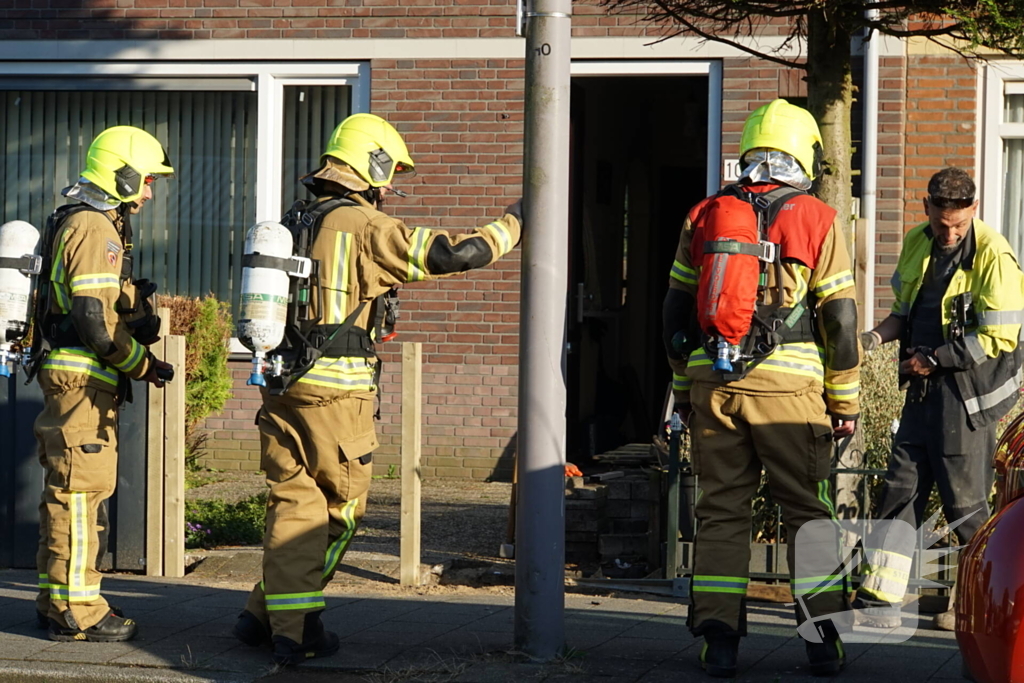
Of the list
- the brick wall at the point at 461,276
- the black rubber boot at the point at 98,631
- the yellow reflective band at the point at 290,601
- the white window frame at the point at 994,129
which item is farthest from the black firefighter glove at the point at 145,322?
the white window frame at the point at 994,129

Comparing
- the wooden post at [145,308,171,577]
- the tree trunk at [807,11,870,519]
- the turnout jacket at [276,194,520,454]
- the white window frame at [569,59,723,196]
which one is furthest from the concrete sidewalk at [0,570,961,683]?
the white window frame at [569,59,723,196]

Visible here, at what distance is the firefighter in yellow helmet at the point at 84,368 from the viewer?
5.26 metres

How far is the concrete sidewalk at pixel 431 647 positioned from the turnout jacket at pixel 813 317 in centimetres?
103

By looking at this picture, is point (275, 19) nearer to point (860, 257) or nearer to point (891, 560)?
point (860, 257)

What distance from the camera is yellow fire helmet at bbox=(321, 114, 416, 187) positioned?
16.9ft

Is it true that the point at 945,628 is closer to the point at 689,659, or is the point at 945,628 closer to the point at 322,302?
the point at 689,659

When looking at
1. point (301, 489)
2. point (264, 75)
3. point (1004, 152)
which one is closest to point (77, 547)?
point (301, 489)

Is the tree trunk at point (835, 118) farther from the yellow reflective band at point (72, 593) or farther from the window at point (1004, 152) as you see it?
the window at point (1004, 152)

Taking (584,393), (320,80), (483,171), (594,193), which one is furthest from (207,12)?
(584,393)

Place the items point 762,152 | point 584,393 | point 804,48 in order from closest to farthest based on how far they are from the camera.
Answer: point 762,152 → point 804,48 → point 584,393

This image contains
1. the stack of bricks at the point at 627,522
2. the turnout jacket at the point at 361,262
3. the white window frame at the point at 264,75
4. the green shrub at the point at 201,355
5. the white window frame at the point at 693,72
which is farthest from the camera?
the white window frame at the point at 264,75

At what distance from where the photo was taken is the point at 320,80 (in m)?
10.4

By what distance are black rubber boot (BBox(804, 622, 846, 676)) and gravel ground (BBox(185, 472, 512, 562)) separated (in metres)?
2.68

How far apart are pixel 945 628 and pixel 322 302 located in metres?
2.91
